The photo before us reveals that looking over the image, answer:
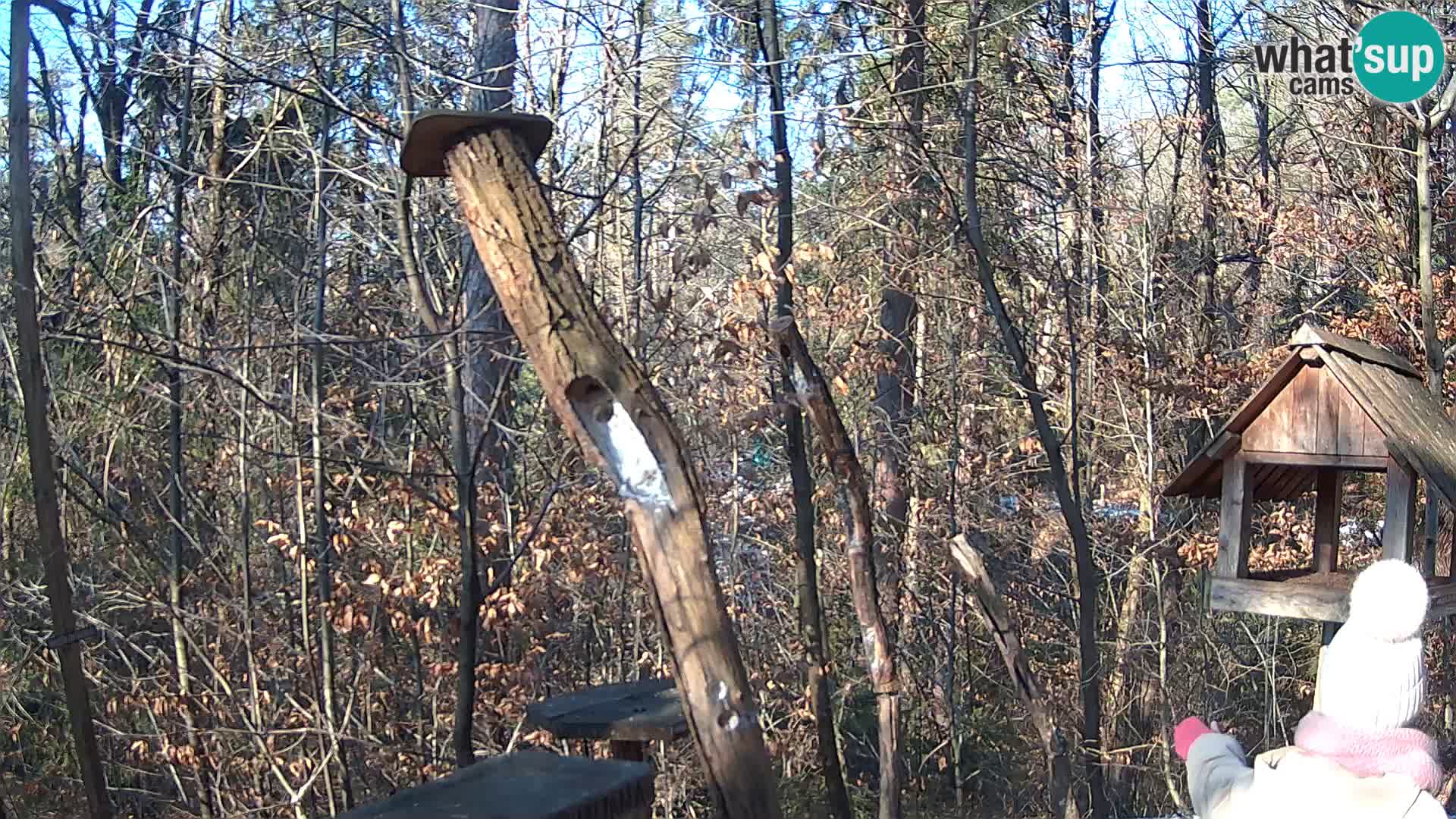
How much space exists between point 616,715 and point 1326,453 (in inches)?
86.5

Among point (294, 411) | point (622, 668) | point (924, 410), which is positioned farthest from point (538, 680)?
point (924, 410)

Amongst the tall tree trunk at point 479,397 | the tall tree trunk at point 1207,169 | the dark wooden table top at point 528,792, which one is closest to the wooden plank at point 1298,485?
the dark wooden table top at point 528,792

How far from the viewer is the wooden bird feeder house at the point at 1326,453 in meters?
3.24

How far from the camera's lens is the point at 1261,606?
352 cm

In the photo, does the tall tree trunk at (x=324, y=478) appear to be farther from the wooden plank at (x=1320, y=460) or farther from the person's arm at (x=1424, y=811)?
the person's arm at (x=1424, y=811)

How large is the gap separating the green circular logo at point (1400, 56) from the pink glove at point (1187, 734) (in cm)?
482

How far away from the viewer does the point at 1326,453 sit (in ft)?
11.3

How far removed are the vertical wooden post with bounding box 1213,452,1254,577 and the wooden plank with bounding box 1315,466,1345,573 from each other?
29 cm

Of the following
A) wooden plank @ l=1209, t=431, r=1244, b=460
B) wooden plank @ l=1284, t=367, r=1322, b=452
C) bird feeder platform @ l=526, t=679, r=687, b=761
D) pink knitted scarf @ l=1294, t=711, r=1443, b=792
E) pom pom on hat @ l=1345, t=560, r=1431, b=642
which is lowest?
bird feeder platform @ l=526, t=679, r=687, b=761

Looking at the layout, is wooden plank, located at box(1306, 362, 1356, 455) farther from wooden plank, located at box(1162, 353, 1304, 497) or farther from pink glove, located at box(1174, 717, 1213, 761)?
pink glove, located at box(1174, 717, 1213, 761)

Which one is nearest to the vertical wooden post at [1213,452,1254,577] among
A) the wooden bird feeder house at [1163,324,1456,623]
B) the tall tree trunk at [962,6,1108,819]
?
the wooden bird feeder house at [1163,324,1456,623]

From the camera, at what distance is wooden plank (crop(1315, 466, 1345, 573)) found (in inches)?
149

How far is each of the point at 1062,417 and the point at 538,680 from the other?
4.01 metres
